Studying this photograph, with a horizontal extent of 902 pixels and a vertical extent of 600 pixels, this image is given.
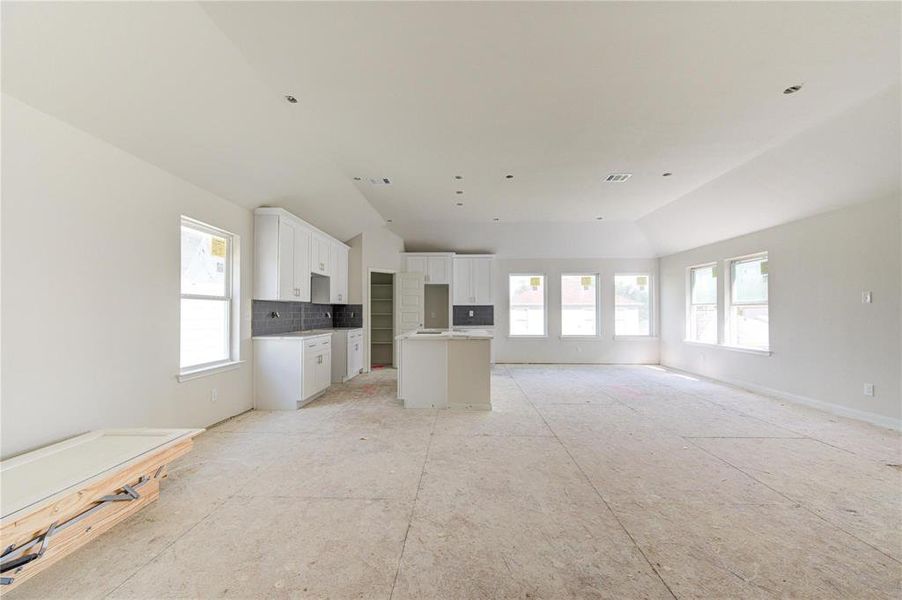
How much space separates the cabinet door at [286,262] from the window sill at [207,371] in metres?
0.98

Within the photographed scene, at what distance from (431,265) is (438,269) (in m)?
0.18

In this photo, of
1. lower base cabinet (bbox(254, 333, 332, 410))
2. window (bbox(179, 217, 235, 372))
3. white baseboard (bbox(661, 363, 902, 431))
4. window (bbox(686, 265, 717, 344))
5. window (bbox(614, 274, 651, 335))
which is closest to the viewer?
window (bbox(179, 217, 235, 372))

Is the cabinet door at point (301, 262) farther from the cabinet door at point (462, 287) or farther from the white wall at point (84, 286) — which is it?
the cabinet door at point (462, 287)

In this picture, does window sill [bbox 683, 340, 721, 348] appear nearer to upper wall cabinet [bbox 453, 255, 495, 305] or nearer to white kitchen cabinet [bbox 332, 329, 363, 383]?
upper wall cabinet [bbox 453, 255, 495, 305]

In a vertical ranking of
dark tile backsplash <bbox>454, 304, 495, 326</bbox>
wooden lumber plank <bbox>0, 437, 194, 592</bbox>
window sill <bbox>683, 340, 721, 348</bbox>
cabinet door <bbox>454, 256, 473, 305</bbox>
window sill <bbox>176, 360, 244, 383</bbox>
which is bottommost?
wooden lumber plank <bbox>0, 437, 194, 592</bbox>

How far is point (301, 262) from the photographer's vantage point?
505 centimetres

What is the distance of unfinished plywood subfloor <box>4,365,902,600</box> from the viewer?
164cm

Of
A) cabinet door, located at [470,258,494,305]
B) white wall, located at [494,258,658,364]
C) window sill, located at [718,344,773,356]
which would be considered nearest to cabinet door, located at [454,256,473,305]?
cabinet door, located at [470,258,494,305]

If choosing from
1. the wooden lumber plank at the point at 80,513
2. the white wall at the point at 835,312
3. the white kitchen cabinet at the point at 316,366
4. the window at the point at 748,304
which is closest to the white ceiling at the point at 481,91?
the white wall at the point at 835,312

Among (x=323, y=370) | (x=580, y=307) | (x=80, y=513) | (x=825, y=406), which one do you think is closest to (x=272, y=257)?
(x=323, y=370)

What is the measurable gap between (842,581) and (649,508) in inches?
32.7

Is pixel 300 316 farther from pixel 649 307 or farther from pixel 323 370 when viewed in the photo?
pixel 649 307

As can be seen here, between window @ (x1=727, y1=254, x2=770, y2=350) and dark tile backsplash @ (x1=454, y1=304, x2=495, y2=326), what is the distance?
448cm

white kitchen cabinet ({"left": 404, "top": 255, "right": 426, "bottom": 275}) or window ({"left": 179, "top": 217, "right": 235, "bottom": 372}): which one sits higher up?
white kitchen cabinet ({"left": 404, "top": 255, "right": 426, "bottom": 275})
